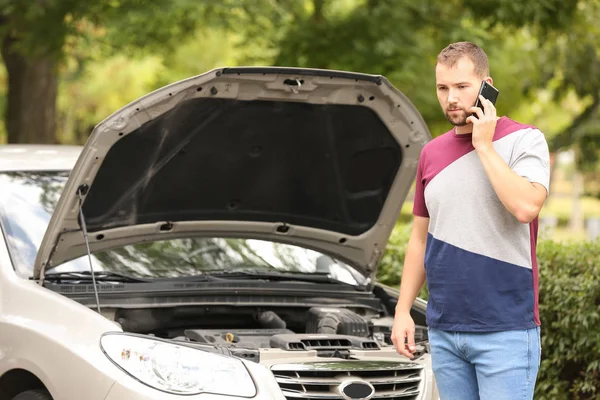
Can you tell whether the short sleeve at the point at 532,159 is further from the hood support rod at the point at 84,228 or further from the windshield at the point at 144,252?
the windshield at the point at 144,252

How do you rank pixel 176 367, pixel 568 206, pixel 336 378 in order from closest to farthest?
1. pixel 176 367
2. pixel 336 378
3. pixel 568 206

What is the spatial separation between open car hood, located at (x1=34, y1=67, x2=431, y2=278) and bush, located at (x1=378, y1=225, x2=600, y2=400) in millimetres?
1237

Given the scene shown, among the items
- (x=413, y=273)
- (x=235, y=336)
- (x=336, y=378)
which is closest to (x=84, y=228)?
(x=235, y=336)

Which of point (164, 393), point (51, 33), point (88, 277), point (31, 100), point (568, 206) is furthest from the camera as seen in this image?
point (568, 206)

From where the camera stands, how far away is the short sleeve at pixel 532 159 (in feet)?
10.5

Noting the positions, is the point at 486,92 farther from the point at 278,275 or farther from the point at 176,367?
→ the point at 278,275

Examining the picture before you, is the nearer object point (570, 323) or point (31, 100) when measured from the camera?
point (570, 323)

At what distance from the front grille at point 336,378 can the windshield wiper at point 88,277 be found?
1.26 m

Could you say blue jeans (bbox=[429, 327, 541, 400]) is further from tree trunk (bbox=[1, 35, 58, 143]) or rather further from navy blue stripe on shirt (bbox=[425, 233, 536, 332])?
tree trunk (bbox=[1, 35, 58, 143])

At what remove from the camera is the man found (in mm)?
3256

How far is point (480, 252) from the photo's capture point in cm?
329

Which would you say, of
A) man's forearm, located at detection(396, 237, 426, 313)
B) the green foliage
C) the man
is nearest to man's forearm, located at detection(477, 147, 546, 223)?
the man

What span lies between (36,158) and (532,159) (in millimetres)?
3446

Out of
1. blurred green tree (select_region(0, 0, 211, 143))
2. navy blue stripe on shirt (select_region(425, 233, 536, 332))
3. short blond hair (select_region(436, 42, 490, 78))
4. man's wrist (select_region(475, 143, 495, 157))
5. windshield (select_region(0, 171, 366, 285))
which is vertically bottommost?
navy blue stripe on shirt (select_region(425, 233, 536, 332))
